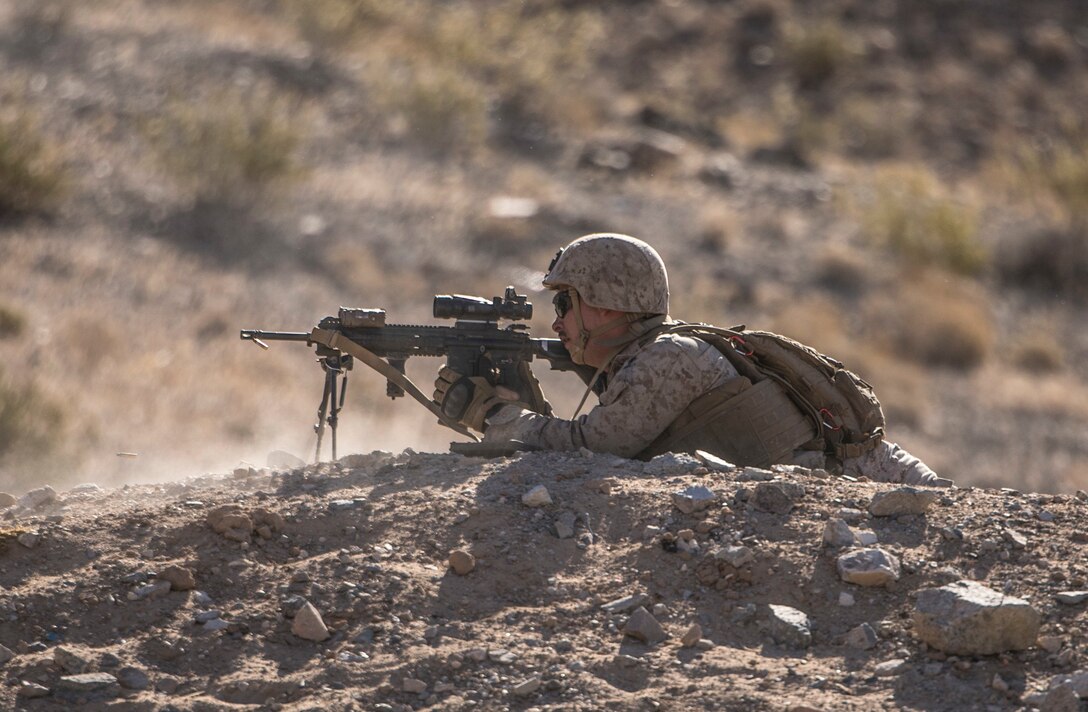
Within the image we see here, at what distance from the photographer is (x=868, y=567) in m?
4.37

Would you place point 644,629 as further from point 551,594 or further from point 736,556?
point 736,556

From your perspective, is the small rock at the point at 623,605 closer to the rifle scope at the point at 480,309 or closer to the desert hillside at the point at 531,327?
the desert hillside at the point at 531,327

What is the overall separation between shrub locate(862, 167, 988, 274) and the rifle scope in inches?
590

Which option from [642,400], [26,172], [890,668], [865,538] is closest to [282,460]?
[642,400]

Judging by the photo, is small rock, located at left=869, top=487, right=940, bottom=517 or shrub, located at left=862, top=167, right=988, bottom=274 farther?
shrub, located at left=862, top=167, right=988, bottom=274

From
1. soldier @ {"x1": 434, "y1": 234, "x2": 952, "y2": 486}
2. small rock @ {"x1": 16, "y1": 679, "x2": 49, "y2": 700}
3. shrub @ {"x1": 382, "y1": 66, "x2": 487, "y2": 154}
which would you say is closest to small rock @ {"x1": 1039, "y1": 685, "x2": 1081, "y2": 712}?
soldier @ {"x1": 434, "y1": 234, "x2": 952, "y2": 486}

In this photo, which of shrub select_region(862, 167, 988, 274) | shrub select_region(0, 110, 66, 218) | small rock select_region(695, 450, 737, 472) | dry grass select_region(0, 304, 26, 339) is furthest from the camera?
shrub select_region(862, 167, 988, 274)

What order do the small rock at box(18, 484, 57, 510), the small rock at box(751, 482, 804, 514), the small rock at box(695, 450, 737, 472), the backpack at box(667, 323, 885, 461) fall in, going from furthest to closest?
the backpack at box(667, 323, 885, 461), the small rock at box(18, 484, 57, 510), the small rock at box(695, 450, 737, 472), the small rock at box(751, 482, 804, 514)

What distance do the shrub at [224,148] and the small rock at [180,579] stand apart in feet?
42.1

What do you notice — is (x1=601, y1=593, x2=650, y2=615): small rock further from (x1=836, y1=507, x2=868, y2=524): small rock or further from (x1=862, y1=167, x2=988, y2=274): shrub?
(x1=862, y1=167, x2=988, y2=274): shrub

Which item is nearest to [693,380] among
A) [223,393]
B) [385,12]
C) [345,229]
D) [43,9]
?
[223,393]

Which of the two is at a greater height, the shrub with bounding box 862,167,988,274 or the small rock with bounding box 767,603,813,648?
the shrub with bounding box 862,167,988,274

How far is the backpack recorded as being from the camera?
18.5 feet

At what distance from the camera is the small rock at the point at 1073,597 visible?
13.7ft
